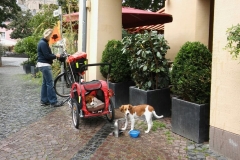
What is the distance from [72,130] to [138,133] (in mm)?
1307

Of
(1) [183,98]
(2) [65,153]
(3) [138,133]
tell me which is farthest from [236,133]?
(2) [65,153]

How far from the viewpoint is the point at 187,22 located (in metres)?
7.29

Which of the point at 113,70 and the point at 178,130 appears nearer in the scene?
the point at 178,130

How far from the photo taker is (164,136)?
5.16 meters

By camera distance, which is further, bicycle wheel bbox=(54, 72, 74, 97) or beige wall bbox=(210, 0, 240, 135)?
bicycle wheel bbox=(54, 72, 74, 97)

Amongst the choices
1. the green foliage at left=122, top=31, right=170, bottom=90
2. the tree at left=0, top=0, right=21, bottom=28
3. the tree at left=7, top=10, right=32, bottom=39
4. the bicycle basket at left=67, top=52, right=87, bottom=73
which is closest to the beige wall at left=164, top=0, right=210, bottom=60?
the green foliage at left=122, top=31, right=170, bottom=90

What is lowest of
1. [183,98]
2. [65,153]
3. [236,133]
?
[65,153]

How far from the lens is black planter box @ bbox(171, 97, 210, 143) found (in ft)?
15.2

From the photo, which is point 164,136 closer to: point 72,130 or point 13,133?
A: point 72,130

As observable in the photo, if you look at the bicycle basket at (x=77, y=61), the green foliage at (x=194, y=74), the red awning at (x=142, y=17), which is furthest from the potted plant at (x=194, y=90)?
the red awning at (x=142, y=17)

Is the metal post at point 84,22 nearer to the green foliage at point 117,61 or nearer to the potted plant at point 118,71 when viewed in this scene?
the potted plant at point 118,71

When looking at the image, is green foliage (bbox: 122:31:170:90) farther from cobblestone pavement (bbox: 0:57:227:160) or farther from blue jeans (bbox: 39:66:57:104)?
blue jeans (bbox: 39:66:57:104)

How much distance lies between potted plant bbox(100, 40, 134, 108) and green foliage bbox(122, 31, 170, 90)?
79 centimetres

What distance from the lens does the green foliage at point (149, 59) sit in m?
5.78
